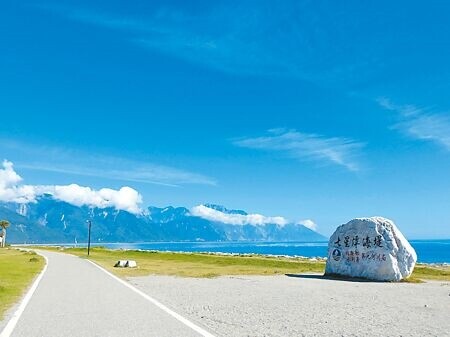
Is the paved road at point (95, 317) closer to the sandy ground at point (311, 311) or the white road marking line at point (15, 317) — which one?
the white road marking line at point (15, 317)

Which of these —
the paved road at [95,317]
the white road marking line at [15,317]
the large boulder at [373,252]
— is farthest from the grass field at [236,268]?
the paved road at [95,317]

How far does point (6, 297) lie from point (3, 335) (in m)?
9.49

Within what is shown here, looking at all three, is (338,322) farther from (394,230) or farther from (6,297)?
(394,230)

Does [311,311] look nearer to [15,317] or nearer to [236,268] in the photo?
[15,317]

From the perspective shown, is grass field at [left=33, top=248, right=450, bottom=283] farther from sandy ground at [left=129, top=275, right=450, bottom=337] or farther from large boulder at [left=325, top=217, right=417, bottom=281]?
sandy ground at [left=129, top=275, right=450, bottom=337]

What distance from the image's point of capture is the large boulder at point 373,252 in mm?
33875

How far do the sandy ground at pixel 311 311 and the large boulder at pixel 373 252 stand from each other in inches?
350

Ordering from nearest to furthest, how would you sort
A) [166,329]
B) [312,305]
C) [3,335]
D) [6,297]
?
[3,335], [166,329], [312,305], [6,297]

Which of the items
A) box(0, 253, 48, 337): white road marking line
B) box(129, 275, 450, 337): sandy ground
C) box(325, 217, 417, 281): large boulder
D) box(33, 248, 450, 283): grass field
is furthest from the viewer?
box(33, 248, 450, 283): grass field

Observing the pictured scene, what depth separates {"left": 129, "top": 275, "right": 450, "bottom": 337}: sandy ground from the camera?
12.9m

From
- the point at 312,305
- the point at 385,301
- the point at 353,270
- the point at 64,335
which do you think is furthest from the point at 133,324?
the point at 353,270

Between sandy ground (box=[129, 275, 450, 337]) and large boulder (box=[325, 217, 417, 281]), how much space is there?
8878mm

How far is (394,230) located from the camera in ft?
115

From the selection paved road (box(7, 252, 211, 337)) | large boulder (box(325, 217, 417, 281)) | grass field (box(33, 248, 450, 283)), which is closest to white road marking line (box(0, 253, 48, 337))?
paved road (box(7, 252, 211, 337))
